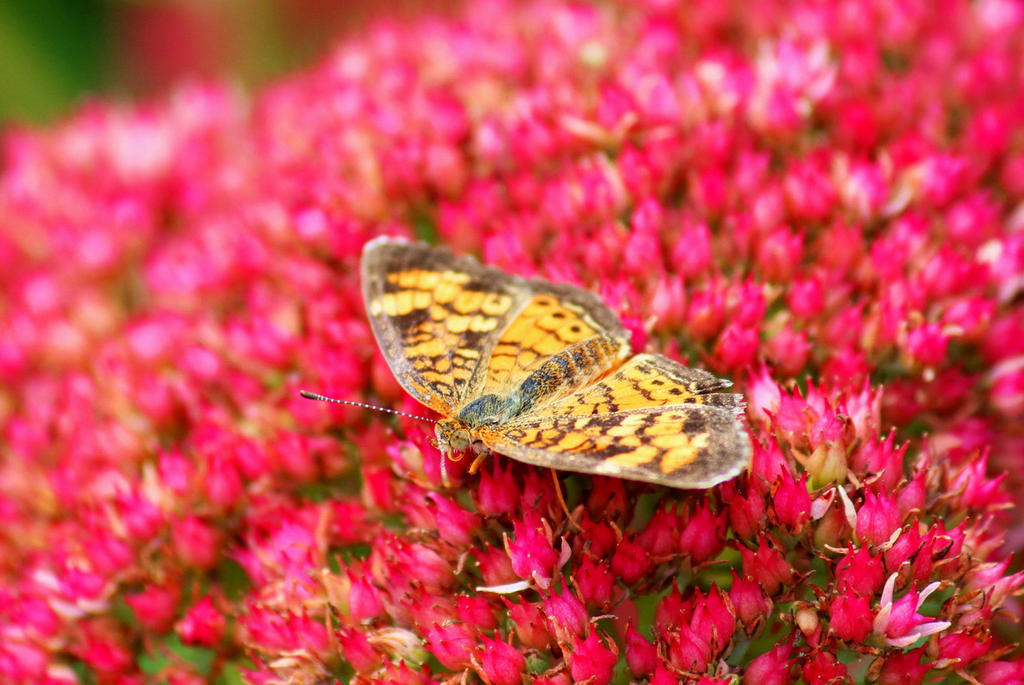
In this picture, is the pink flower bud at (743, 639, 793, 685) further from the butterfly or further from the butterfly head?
the butterfly head

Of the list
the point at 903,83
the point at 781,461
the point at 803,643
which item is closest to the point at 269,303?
the point at 781,461

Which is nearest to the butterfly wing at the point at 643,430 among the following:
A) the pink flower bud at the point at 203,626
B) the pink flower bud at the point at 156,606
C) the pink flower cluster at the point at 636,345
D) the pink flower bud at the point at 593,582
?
the pink flower cluster at the point at 636,345

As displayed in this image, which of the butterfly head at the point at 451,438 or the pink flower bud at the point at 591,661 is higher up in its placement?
the butterfly head at the point at 451,438

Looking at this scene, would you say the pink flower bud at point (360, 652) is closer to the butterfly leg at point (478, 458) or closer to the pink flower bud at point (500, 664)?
the pink flower bud at point (500, 664)

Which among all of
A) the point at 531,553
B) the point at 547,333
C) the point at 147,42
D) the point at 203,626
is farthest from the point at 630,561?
the point at 147,42

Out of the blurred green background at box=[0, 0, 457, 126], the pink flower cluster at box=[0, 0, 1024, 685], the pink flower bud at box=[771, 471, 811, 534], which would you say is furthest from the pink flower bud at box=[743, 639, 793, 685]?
the blurred green background at box=[0, 0, 457, 126]
